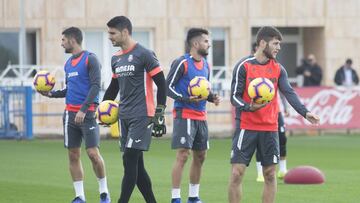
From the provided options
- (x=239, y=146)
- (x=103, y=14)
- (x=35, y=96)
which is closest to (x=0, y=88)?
(x=35, y=96)

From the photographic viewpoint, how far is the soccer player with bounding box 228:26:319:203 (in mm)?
13312

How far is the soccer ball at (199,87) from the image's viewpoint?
15469mm

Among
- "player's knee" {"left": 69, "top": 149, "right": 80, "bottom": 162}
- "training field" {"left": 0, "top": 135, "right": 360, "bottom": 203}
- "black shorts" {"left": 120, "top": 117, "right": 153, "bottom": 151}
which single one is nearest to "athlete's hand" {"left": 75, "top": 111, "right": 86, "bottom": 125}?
"player's knee" {"left": 69, "top": 149, "right": 80, "bottom": 162}

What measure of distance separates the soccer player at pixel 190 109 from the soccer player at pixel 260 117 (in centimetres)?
230

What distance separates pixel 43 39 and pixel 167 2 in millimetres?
4288

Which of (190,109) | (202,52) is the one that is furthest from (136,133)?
(202,52)

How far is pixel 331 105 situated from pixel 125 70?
21.7m

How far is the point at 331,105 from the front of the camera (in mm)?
35188

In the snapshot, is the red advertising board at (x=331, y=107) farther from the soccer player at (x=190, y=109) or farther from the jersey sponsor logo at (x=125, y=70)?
the jersey sponsor logo at (x=125, y=70)

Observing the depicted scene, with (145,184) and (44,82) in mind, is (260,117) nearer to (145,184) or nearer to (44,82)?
(145,184)

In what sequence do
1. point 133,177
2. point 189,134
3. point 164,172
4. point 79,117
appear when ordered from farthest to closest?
point 164,172 → point 189,134 → point 79,117 → point 133,177

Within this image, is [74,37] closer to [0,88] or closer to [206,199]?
[206,199]

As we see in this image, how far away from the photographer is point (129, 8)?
39.2 meters

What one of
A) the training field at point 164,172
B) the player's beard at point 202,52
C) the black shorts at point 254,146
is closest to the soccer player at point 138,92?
the black shorts at point 254,146
